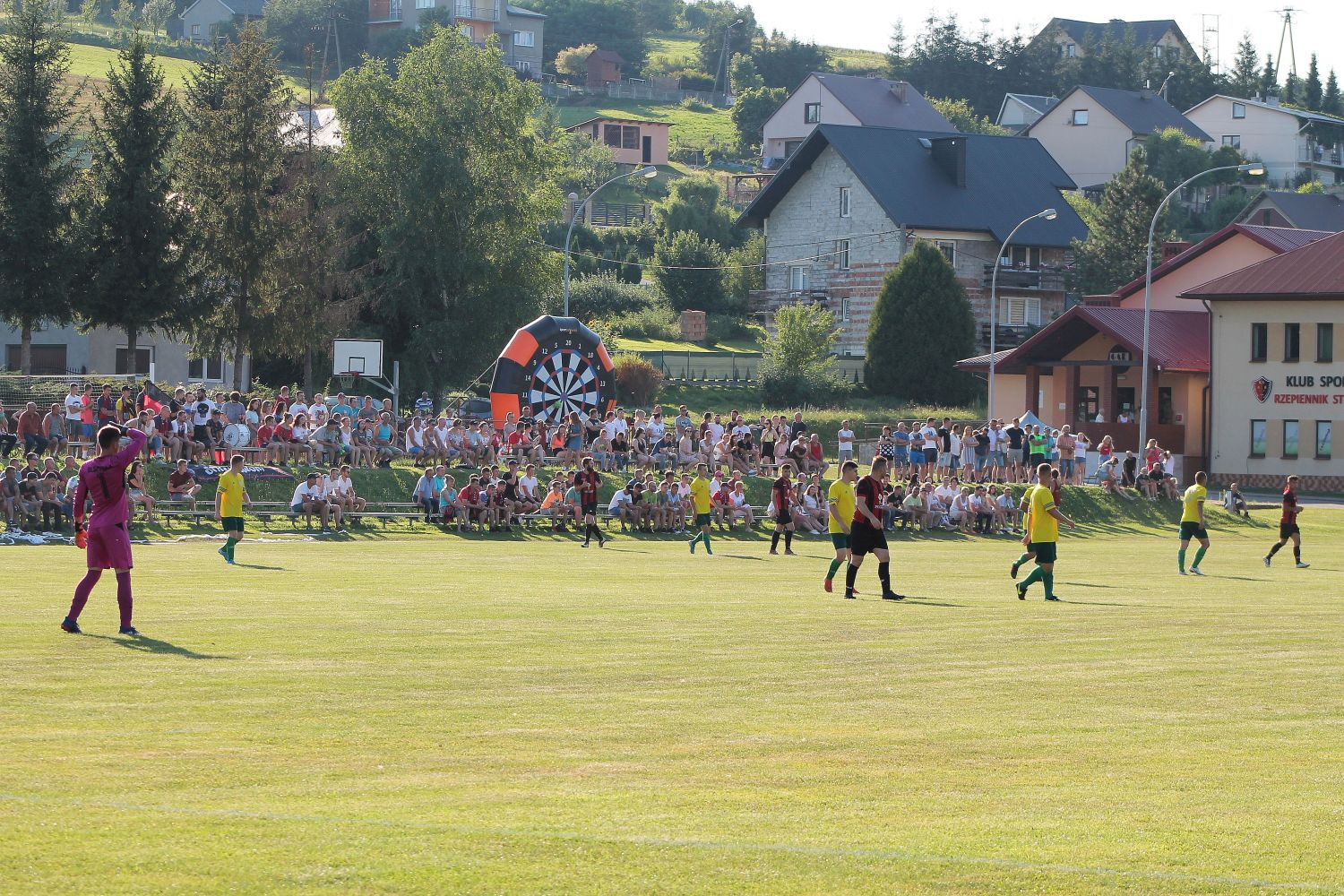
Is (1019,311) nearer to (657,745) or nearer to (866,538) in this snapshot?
(866,538)

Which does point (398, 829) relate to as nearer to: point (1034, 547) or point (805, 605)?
point (805, 605)

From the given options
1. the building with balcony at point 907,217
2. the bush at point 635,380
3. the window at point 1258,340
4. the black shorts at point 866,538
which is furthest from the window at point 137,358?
the black shorts at point 866,538

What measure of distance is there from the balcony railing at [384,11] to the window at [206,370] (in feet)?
312

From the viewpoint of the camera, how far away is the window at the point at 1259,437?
5609 centimetres

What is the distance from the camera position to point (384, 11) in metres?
148

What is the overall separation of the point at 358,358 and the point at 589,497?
14812 mm

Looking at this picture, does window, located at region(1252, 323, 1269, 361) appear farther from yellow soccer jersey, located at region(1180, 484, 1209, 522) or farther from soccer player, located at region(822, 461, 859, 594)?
soccer player, located at region(822, 461, 859, 594)

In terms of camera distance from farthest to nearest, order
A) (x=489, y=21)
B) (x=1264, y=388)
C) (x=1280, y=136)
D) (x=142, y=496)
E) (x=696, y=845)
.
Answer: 1. (x=489, y=21)
2. (x=1280, y=136)
3. (x=1264, y=388)
4. (x=142, y=496)
5. (x=696, y=845)

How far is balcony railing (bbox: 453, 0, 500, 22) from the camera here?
145 metres

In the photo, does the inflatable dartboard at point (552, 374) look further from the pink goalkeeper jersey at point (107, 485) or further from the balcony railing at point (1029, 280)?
the balcony railing at point (1029, 280)

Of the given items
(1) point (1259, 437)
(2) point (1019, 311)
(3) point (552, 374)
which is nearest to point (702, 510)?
(3) point (552, 374)

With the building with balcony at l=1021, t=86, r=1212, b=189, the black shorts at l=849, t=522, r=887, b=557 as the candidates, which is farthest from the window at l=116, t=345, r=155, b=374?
the building with balcony at l=1021, t=86, r=1212, b=189

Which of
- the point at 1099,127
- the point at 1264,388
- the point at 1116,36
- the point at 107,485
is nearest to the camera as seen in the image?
the point at 107,485

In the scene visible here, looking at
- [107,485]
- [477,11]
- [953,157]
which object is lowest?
[107,485]
